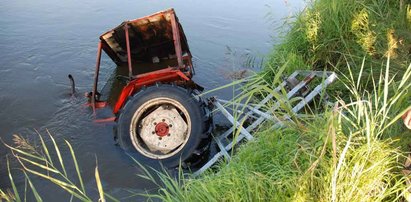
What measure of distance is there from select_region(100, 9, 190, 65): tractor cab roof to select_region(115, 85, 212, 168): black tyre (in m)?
1.23

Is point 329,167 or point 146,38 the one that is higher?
point 146,38

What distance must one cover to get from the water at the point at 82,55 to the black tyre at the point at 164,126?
371 mm

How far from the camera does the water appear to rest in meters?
5.38

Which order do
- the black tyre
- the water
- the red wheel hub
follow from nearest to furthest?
the black tyre
the red wheel hub
the water

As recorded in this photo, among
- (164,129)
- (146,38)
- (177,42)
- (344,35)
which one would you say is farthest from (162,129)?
(344,35)

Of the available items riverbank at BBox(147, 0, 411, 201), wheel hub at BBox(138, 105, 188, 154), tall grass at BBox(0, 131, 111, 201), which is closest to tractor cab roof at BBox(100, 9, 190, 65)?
wheel hub at BBox(138, 105, 188, 154)

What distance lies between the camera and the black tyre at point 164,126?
4723 millimetres

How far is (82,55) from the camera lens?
29.8 feet

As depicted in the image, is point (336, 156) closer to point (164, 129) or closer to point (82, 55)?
point (164, 129)

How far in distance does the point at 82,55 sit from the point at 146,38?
2993mm

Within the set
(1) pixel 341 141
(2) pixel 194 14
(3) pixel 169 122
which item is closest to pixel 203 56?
(2) pixel 194 14

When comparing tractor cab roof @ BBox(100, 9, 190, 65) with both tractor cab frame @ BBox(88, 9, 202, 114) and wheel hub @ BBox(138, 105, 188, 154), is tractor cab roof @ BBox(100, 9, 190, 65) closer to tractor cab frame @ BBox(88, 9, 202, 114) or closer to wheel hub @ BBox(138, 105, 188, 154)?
tractor cab frame @ BBox(88, 9, 202, 114)

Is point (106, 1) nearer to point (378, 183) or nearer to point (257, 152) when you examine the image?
point (257, 152)

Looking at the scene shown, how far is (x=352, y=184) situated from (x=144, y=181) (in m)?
2.96
